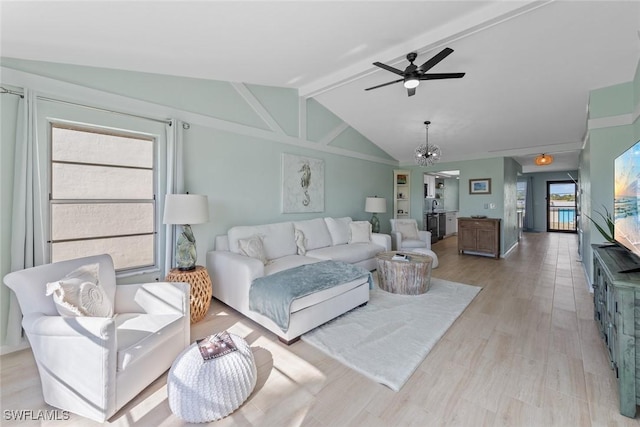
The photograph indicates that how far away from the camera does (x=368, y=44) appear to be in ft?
9.57

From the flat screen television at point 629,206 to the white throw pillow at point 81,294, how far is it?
3417 mm

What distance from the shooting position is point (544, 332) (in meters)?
2.49

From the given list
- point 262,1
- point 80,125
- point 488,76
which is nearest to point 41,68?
point 80,125

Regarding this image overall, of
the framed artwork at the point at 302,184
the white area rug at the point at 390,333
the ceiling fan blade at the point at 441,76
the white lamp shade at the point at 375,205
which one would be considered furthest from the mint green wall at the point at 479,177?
the ceiling fan blade at the point at 441,76

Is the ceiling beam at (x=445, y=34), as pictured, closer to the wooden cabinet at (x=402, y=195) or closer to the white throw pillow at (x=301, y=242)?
the white throw pillow at (x=301, y=242)

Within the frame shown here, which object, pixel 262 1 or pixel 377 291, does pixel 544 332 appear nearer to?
pixel 377 291

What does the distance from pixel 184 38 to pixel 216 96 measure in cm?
114

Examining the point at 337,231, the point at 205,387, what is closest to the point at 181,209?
the point at 205,387

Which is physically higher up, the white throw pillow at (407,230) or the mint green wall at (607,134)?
the mint green wall at (607,134)

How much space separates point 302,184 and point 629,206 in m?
3.73

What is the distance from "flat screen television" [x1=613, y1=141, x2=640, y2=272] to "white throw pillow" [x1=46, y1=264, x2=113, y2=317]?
11.2 feet

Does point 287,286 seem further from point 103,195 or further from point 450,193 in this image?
point 450,193

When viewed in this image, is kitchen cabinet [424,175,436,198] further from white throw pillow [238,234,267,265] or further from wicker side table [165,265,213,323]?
wicker side table [165,265,213,323]

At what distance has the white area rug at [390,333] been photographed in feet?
6.52
